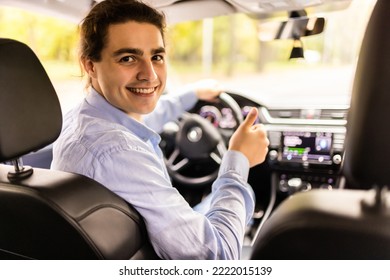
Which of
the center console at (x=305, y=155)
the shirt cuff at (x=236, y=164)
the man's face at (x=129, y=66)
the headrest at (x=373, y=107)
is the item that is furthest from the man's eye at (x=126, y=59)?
the center console at (x=305, y=155)

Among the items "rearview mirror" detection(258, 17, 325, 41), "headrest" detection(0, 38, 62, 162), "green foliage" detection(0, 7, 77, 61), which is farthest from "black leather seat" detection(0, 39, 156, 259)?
"rearview mirror" detection(258, 17, 325, 41)

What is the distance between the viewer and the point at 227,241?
1062 millimetres

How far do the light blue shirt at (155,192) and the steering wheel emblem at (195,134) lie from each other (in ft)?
3.33

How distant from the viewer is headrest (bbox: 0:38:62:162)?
0.88 metres

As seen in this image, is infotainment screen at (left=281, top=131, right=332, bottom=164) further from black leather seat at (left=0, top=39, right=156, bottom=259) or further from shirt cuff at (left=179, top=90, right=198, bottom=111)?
black leather seat at (left=0, top=39, right=156, bottom=259)

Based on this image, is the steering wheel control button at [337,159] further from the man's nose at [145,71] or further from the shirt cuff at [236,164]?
the man's nose at [145,71]

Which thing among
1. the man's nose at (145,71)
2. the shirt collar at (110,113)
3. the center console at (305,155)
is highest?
the man's nose at (145,71)

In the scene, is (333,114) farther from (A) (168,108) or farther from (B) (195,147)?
(A) (168,108)

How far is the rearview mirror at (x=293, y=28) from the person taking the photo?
1.55 m

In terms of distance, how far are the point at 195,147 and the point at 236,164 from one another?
102 centimetres

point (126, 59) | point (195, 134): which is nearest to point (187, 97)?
point (195, 134)

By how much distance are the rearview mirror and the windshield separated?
0.04 metres
